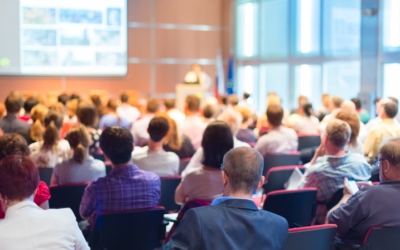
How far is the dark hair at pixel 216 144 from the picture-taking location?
2.99 m

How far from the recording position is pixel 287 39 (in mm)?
11508

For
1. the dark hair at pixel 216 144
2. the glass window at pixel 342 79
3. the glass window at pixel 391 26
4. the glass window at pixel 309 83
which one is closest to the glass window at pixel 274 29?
the glass window at pixel 309 83

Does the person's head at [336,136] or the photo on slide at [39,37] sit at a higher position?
the photo on slide at [39,37]

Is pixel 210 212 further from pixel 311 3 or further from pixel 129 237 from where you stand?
pixel 311 3

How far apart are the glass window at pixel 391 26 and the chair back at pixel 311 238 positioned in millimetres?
7147

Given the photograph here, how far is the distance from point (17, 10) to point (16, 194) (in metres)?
9.74

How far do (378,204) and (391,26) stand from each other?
7.13 meters

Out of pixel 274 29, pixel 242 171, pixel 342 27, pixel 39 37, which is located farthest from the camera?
pixel 274 29

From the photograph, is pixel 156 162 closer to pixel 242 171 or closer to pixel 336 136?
pixel 336 136

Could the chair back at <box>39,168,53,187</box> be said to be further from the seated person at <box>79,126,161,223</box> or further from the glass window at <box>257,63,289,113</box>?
the glass window at <box>257,63,289,113</box>

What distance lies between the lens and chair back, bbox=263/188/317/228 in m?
2.90

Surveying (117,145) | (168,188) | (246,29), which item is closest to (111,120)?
(168,188)

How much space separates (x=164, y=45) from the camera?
12.6 m

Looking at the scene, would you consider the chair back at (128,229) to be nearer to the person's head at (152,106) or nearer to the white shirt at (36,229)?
the white shirt at (36,229)
